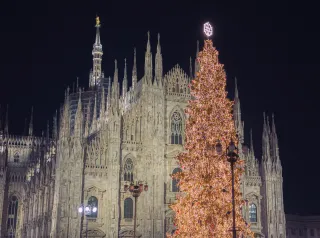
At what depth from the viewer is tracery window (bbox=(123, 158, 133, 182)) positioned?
1976 inches

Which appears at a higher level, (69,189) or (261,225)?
(69,189)

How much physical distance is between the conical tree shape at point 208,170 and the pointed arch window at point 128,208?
18772mm

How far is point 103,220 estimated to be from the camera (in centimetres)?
4756

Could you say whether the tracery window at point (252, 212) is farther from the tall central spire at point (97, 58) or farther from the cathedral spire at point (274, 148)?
the tall central spire at point (97, 58)

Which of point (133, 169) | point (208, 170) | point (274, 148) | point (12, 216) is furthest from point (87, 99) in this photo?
point (208, 170)

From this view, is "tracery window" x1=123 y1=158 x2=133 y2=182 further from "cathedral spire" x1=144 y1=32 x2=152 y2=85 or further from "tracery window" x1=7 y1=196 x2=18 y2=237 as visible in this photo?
"tracery window" x1=7 y1=196 x2=18 y2=237

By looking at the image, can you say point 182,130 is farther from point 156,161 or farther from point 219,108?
point 219,108

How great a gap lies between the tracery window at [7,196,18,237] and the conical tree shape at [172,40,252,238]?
5662cm

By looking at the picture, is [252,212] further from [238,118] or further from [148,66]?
[148,66]

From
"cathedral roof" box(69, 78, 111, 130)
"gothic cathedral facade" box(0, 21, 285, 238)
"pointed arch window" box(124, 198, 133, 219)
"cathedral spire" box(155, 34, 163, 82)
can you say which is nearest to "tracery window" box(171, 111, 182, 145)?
"gothic cathedral facade" box(0, 21, 285, 238)

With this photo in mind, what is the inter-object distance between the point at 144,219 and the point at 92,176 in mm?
7380

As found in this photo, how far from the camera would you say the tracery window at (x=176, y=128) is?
176 ft

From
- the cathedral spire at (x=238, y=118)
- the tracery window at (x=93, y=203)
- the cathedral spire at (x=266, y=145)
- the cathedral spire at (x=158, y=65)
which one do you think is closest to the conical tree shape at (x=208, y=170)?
the tracery window at (x=93, y=203)

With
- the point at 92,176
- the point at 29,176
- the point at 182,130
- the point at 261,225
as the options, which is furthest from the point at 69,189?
the point at 29,176
